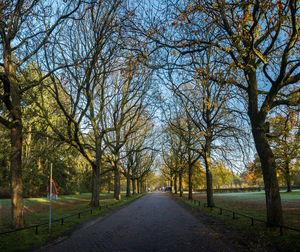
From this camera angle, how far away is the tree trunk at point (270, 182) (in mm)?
8172

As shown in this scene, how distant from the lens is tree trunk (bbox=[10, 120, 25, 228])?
9.58 meters

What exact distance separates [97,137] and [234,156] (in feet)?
39.7

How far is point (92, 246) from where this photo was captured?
7.01 metres

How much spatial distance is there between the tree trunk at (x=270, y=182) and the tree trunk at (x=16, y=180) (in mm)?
10350

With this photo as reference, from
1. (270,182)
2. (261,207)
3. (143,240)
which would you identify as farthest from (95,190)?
(270,182)

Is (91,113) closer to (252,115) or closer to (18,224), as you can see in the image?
(18,224)

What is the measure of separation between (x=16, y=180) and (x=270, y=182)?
1081 centimetres

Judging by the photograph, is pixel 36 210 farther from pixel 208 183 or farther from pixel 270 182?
pixel 270 182

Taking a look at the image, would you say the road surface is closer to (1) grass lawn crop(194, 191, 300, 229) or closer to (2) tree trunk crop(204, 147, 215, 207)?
(1) grass lawn crop(194, 191, 300, 229)

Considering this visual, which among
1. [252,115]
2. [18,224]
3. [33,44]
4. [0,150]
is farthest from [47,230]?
[0,150]

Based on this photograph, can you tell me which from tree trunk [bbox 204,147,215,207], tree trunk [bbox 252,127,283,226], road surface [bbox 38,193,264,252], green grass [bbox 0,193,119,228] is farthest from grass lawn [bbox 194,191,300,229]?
green grass [bbox 0,193,119,228]

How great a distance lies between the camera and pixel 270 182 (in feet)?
27.7

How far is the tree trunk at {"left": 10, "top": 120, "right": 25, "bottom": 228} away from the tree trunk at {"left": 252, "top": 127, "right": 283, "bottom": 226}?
10.4 metres

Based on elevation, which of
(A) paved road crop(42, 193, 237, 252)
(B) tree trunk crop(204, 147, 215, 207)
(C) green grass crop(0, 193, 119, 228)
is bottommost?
(C) green grass crop(0, 193, 119, 228)
